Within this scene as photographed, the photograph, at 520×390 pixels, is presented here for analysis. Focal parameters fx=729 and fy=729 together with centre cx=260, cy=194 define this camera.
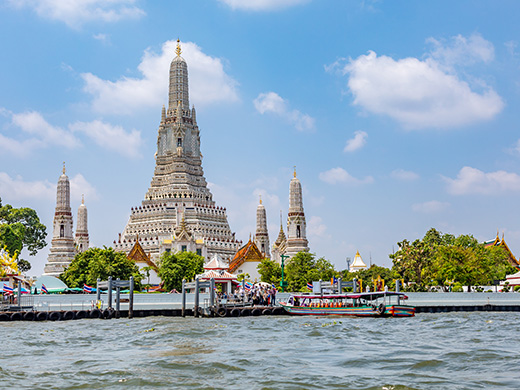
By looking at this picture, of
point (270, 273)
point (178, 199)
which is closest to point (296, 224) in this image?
point (178, 199)

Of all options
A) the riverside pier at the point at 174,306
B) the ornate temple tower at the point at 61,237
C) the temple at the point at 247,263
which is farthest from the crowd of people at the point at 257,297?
the ornate temple tower at the point at 61,237

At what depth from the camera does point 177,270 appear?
219 ft

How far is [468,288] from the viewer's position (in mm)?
61875

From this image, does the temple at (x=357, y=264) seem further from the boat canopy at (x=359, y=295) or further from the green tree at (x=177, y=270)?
the boat canopy at (x=359, y=295)

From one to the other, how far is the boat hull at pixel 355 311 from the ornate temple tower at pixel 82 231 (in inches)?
2165

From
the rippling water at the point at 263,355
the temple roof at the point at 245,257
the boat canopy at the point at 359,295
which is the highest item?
the temple roof at the point at 245,257

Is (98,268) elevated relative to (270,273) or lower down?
elevated

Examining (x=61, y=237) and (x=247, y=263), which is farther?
(x=61, y=237)

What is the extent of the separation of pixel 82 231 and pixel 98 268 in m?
33.1

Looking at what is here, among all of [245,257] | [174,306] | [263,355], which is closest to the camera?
[263,355]

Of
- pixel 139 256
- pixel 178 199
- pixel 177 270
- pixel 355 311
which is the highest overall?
pixel 178 199

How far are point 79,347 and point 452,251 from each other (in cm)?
4224

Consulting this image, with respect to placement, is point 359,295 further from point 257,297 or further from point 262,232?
point 262,232

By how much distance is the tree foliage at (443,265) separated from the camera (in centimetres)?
6194
